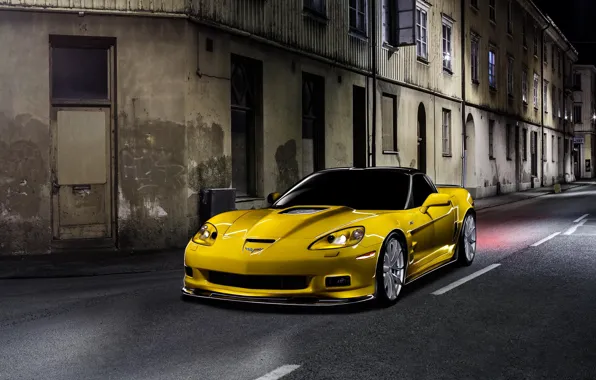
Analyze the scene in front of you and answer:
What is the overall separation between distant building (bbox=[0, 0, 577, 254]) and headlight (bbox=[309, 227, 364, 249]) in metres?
6.74

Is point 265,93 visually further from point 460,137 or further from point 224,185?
point 460,137

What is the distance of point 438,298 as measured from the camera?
7.23 m

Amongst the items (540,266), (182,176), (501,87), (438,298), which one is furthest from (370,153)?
(501,87)

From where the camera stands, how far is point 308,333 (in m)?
5.73

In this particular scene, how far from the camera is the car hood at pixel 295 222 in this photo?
256 inches

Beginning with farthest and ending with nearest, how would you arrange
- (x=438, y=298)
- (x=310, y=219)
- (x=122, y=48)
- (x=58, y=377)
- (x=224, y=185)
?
(x=224, y=185) < (x=122, y=48) < (x=438, y=298) < (x=310, y=219) < (x=58, y=377)

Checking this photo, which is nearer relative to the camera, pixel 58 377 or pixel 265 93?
pixel 58 377

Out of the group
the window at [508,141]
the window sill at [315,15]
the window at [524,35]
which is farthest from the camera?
the window at [524,35]

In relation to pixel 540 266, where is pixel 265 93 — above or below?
above

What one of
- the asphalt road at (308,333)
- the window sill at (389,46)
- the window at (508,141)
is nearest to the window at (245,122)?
the asphalt road at (308,333)

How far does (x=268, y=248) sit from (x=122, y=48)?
745cm

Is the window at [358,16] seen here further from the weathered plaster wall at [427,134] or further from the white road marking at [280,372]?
the white road marking at [280,372]

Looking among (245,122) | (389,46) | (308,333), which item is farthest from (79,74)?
(389,46)

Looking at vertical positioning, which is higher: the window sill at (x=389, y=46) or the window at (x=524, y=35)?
the window at (x=524, y=35)
